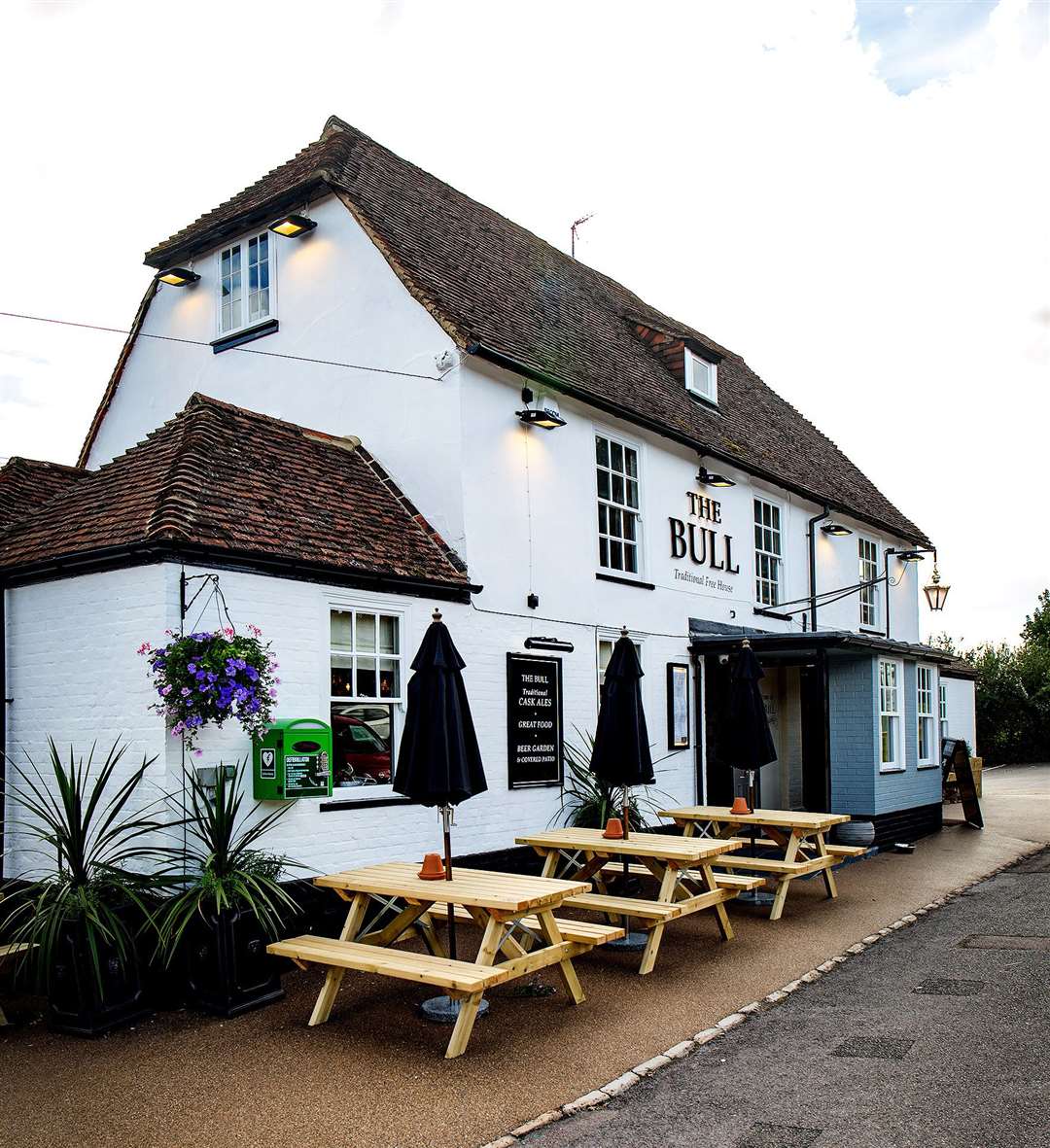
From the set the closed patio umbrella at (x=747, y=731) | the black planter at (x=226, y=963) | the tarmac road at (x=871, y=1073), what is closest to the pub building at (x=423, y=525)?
the black planter at (x=226, y=963)

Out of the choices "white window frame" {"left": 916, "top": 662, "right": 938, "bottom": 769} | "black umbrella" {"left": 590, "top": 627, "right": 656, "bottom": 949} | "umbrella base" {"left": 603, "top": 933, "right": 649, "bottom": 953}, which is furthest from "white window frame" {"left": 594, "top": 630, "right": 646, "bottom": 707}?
"white window frame" {"left": 916, "top": 662, "right": 938, "bottom": 769}

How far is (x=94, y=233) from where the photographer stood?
12.2 metres

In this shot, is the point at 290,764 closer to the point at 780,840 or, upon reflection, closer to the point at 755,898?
the point at 755,898

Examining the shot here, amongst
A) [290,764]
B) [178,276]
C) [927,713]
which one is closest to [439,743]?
[290,764]

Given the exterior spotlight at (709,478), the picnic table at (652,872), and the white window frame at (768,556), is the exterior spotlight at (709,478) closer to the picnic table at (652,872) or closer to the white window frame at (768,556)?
the white window frame at (768,556)

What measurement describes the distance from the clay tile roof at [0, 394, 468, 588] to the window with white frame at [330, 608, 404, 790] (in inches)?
20.1

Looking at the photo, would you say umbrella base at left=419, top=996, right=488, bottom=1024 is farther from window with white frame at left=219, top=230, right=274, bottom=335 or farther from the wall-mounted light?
window with white frame at left=219, top=230, right=274, bottom=335

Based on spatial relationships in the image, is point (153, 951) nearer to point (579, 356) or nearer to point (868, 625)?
point (579, 356)

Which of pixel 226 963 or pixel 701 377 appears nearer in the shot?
pixel 226 963

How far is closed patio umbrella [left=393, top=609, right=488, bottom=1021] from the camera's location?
670cm

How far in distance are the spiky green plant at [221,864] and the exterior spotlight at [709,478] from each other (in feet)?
28.0

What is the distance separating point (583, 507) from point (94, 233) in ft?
21.0

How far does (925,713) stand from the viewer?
55.0 ft

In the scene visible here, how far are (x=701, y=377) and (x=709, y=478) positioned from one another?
9.23 feet
